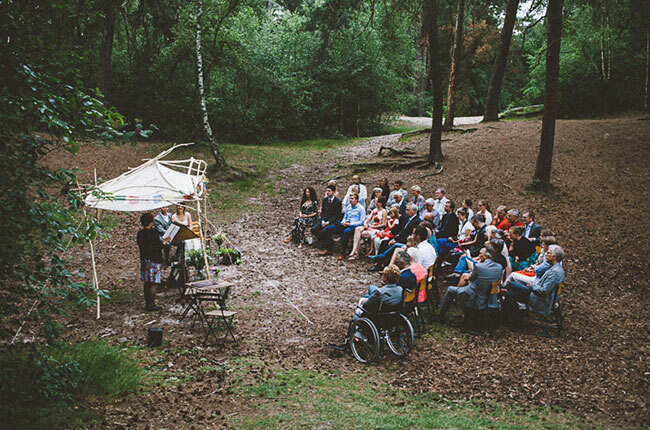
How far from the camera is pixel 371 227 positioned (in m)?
11.0

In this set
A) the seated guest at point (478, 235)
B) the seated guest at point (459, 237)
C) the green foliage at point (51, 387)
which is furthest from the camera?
the seated guest at point (459, 237)

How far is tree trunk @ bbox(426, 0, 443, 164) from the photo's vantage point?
14445mm

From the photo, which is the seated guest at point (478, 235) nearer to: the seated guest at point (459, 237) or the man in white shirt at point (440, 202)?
the seated guest at point (459, 237)

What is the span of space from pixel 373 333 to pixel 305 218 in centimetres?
612

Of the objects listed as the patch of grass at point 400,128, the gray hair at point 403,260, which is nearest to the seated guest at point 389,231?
the gray hair at point 403,260

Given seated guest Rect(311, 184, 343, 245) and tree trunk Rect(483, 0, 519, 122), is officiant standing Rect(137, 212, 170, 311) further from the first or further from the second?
tree trunk Rect(483, 0, 519, 122)

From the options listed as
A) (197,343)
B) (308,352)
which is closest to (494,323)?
(308,352)

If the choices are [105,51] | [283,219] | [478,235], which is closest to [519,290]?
[478,235]

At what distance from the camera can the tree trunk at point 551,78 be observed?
1160cm

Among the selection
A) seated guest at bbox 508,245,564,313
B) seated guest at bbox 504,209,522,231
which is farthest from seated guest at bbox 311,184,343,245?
seated guest at bbox 508,245,564,313

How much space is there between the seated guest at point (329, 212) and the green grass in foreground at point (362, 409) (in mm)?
6064

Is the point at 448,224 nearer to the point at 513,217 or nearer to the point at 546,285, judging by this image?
the point at 513,217

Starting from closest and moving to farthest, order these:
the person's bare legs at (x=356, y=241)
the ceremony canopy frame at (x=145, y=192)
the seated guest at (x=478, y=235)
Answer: the ceremony canopy frame at (x=145, y=192) → the seated guest at (x=478, y=235) → the person's bare legs at (x=356, y=241)

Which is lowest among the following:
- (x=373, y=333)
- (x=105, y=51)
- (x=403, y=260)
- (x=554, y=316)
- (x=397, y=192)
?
(x=554, y=316)
